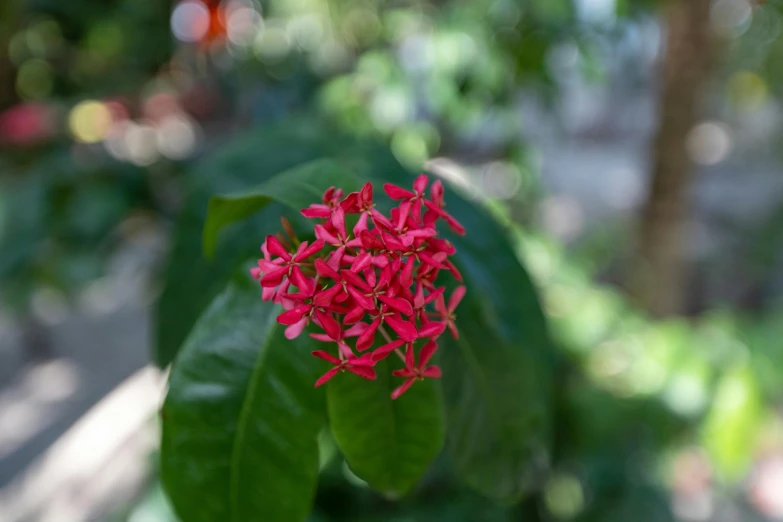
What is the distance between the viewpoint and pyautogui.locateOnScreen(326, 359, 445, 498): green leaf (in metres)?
0.40

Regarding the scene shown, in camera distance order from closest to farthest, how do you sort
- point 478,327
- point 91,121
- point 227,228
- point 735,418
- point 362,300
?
point 362,300 < point 478,327 < point 227,228 < point 735,418 < point 91,121

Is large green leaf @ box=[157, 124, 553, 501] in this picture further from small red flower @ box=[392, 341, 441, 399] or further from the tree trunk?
the tree trunk

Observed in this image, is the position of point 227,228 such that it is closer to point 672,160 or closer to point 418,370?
point 418,370

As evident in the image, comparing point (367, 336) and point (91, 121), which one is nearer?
point (367, 336)

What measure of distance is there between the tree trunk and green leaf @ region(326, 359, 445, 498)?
1.26 meters

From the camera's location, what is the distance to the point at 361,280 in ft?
1.13

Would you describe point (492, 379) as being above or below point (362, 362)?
below

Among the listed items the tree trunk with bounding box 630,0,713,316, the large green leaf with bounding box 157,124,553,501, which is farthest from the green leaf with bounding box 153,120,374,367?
the tree trunk with bounding box 630,0,713,316

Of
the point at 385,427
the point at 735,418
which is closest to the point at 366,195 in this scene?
the point at 385,427

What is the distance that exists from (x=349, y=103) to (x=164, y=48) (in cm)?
69

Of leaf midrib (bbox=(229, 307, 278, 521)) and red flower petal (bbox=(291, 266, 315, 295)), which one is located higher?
red flower petal (bbox=(291, 266, 315, 295))

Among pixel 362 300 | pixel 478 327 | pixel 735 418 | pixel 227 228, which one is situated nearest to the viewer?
pixel 362 300

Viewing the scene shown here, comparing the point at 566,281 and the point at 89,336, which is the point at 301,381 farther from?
the point at 89,336

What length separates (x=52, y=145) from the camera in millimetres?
1341
